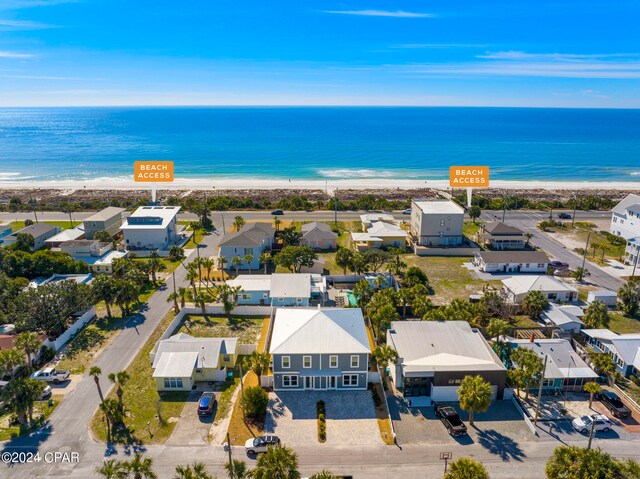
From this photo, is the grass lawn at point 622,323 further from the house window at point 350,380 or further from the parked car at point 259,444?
the parked car at point 259,444

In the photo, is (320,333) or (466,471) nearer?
(466,471)

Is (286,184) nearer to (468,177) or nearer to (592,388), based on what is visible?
(468,177)

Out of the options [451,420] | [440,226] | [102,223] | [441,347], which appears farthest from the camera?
[102,223]

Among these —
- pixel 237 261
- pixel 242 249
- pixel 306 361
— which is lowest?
pixel 306 361

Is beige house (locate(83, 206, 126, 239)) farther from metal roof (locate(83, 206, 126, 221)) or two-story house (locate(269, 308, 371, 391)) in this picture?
two-story house (locate(269, 308, 371, 391))

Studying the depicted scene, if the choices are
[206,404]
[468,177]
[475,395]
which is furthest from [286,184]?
[475,395]

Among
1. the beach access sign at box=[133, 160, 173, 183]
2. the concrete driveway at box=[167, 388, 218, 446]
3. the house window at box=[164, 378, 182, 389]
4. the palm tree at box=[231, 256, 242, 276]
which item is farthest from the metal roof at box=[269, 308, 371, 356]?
the beach access sign at box=[133, 160, 173, 183]
